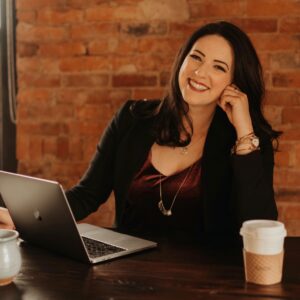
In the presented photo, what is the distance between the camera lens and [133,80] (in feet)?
8.11

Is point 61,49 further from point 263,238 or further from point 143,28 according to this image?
point 263,238

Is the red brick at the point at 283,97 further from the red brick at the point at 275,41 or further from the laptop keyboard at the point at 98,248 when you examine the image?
the laptop keyboard at the point at 98,248

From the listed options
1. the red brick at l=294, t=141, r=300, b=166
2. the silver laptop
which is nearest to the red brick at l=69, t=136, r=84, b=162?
the red brick at l=294, t=141, r=300, b=166

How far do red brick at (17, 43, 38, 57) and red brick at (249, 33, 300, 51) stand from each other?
1.03 meters

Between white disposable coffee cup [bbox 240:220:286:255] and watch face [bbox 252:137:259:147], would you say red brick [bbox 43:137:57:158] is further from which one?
white disposable coffee cup [bbox 240:220:286:255]

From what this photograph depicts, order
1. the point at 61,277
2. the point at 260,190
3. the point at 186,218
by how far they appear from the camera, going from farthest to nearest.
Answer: the point at 186,218 < the point at 260,190 < the point at 61,277

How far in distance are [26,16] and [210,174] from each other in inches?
52.2

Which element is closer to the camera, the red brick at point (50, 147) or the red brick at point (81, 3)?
the red brick at point (81, 3)

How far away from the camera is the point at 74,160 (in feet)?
8.46

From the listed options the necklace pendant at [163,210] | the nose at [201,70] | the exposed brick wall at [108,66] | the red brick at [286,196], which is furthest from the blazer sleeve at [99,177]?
the red brick at [286,196]

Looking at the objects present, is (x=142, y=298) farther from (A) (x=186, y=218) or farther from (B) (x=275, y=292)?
(A) (x=186, y=218)

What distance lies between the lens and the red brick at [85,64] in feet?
8.18

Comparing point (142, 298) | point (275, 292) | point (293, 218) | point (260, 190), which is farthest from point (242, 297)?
point (293, 218)

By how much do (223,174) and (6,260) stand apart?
903mm
